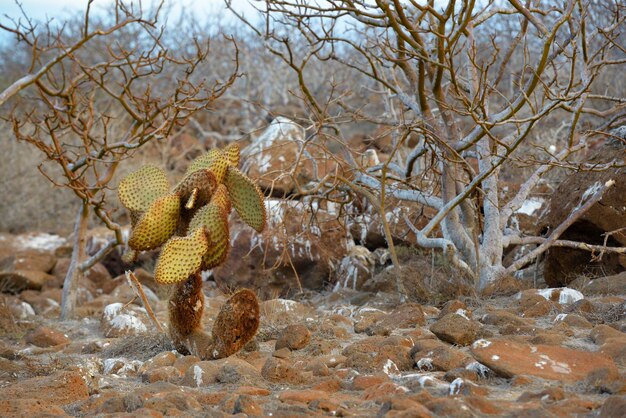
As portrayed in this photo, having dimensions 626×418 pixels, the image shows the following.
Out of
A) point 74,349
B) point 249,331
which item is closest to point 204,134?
point 74,349

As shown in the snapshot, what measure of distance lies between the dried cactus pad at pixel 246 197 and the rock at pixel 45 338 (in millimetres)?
1978

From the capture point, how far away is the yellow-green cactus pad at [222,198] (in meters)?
5.16

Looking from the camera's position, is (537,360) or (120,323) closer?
(537,360)

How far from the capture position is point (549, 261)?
7.35m

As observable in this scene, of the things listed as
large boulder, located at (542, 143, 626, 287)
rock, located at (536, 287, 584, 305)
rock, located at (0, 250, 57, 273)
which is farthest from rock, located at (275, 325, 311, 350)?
rock, located at (0, 250, 57, 273)

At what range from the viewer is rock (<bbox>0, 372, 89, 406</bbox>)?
4254 mm

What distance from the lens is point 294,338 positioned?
524 centimetres

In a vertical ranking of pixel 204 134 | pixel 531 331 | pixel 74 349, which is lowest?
pixel 74 349

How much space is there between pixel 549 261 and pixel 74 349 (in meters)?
3.94

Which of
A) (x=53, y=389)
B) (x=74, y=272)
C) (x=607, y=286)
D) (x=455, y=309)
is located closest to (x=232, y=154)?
(x=455, y=309)

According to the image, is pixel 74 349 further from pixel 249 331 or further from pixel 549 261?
pixel 549 261

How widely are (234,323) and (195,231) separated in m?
0.57

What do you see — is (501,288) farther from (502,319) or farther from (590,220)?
(502,319)

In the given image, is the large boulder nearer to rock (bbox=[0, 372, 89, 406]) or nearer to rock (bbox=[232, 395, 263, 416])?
rock (bbox=[232, 395, 263, 416])
